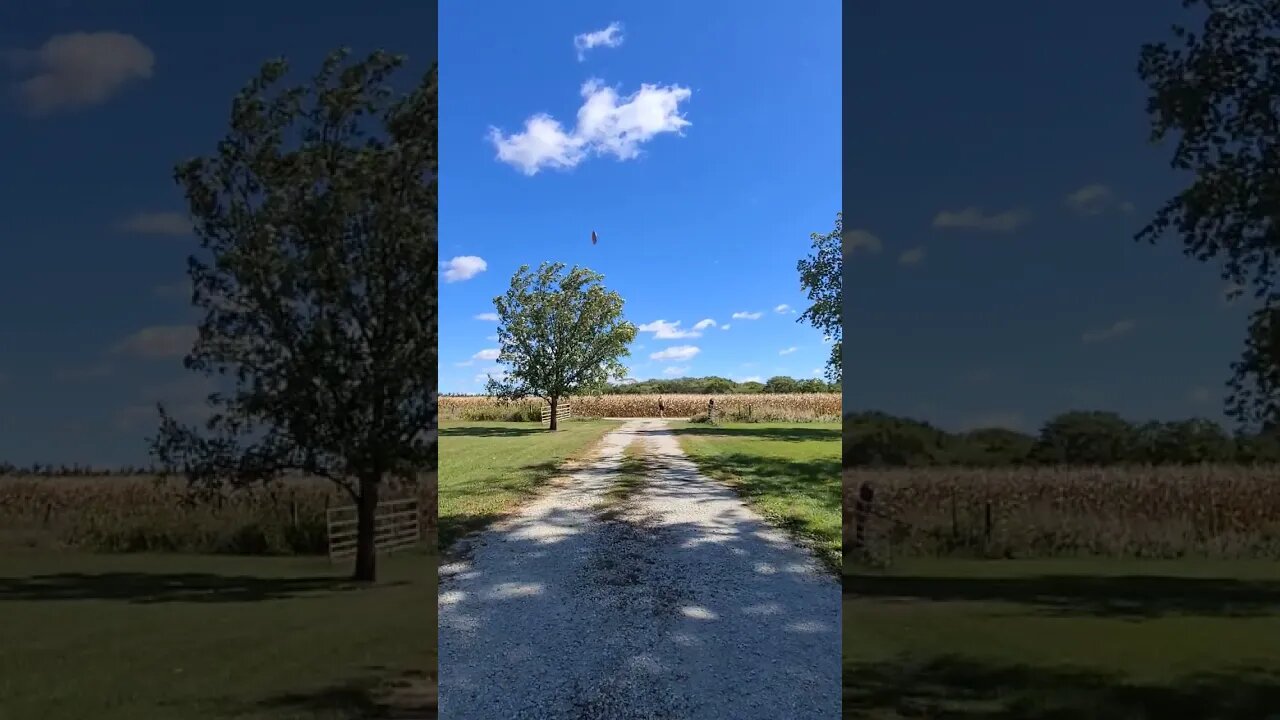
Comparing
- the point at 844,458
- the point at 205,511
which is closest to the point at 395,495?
the point at 205,511

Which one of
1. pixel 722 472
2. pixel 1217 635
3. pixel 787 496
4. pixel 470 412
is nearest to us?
pixel 1217 635

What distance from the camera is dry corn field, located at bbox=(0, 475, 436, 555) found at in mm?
3111

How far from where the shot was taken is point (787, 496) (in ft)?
34.1

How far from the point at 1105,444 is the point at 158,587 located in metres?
5.04

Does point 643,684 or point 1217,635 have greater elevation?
point 1217,635

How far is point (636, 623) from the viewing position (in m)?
5.64

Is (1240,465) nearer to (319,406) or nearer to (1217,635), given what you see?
(1217,635)

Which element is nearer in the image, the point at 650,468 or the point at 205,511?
the point at 205,511

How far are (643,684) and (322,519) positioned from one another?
2952mm

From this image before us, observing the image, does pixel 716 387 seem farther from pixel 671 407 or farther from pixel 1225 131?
pixel 1225 131

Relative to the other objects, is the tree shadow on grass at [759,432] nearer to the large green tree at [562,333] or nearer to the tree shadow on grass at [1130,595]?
the large green tree at [562,333]

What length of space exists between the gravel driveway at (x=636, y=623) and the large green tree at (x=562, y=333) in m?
11.5

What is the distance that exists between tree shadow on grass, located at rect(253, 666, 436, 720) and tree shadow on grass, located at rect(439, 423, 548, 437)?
16.6m

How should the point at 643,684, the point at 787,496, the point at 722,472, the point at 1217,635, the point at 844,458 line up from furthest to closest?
the point at 722,472 → the point at 787,496 → the point at 643,684 → the point at 844,458 → the point at 1217,635
